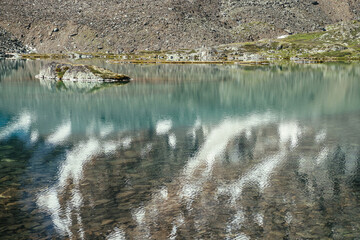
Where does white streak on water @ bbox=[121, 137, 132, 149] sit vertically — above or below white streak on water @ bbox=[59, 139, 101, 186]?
above

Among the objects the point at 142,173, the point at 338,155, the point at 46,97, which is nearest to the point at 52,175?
the point at 142,173

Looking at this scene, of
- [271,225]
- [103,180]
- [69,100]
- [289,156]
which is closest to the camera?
[271,225]

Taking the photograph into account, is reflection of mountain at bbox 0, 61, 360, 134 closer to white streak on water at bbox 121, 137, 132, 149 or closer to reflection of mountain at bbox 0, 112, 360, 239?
white streak on water at bbox 121, 137, 132, 149

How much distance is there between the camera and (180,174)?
65.7 ft

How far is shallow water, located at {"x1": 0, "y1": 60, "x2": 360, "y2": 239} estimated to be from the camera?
1403 centimetres

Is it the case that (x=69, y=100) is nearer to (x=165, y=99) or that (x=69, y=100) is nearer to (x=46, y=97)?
(x=46, y=97)

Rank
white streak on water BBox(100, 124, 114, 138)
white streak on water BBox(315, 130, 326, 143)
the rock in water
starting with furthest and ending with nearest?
the rock in water, white streak on water BBox(100, 124, 114, 138), white streak on water BBox(315, 130, 326, 143)

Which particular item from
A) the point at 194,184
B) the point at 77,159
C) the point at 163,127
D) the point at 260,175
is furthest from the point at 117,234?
the point at 163,127

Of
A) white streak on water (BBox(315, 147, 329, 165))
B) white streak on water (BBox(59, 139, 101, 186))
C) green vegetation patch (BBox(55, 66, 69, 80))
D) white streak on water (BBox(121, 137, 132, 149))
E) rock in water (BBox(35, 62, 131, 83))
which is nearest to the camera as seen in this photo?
white streak on water (BBox(59, 139, 101, 186))

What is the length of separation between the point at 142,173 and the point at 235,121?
1787 cm

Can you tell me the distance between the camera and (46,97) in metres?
55.8

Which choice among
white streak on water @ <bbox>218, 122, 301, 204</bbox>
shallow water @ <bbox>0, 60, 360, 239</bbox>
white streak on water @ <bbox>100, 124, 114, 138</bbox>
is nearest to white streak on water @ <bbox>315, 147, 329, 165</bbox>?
shallow water @ <bbox>0, 60, 360, 239</bbox>

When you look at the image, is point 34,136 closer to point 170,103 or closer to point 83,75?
point 170,103

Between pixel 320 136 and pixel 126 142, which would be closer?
pixel 126 142
